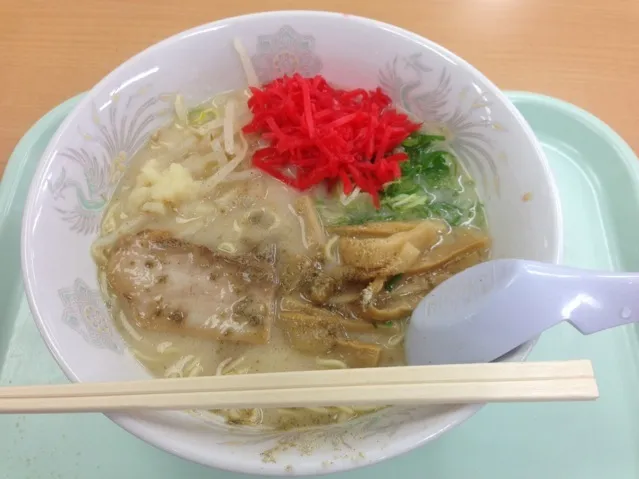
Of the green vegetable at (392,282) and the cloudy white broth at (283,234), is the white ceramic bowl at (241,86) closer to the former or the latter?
the cloudy white broth at (283,234)

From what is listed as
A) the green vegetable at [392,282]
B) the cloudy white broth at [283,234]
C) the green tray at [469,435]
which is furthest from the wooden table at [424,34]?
the green vegetable at [392,282]

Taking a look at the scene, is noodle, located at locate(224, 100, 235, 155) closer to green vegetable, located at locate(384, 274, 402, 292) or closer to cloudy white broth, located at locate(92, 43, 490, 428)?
cloudy white broth, located at locate(92, 43, 490, 428)

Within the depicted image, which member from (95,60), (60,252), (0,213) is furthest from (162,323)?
(95,60)

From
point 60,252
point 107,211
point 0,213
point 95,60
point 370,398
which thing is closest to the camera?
point 370,398

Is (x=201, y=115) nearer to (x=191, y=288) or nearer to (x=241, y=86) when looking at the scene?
(x=241, y=86)

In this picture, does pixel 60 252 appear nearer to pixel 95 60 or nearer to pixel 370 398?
pixel 370 398

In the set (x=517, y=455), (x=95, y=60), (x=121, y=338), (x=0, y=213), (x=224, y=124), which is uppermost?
(x=95, y=60)

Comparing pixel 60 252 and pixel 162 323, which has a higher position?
pixel 60 252
